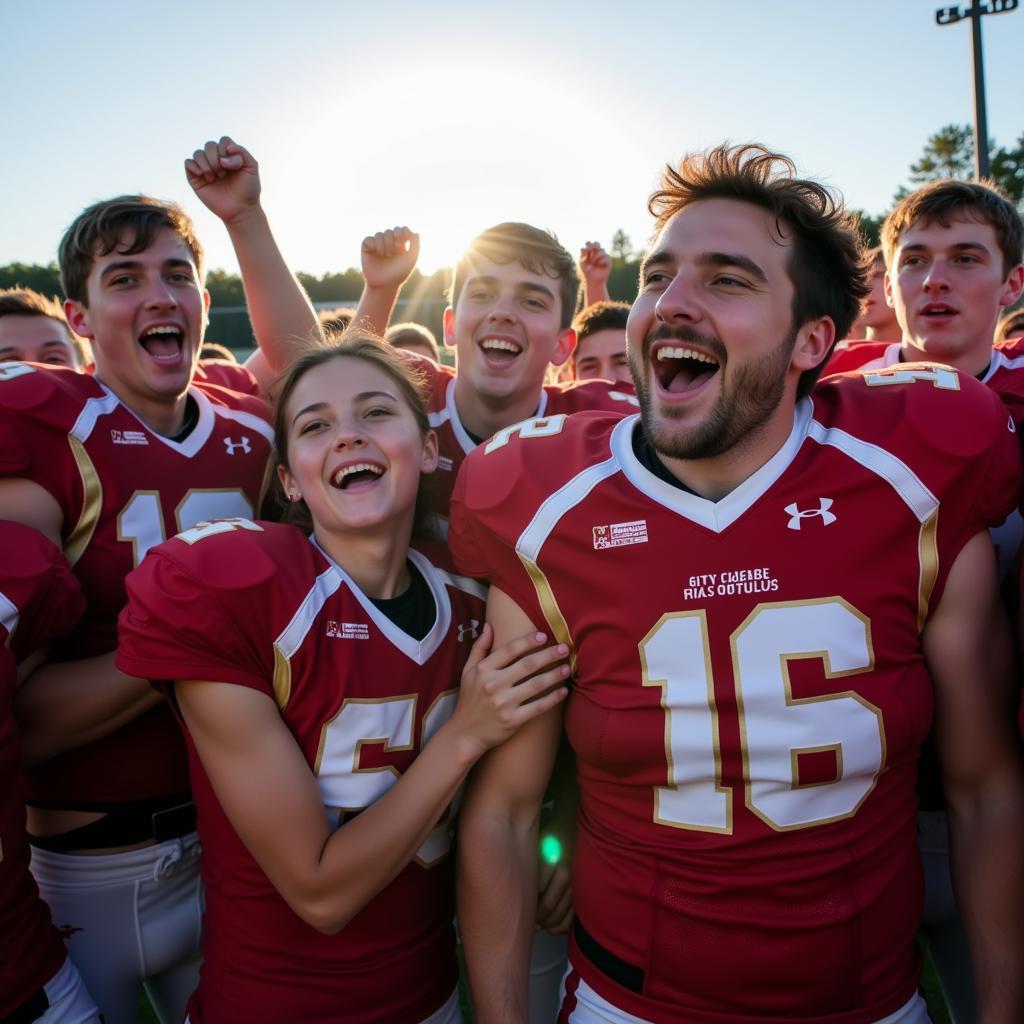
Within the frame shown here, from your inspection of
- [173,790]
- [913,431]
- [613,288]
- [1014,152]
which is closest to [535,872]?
[173,790]

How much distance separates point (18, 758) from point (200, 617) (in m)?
0.50

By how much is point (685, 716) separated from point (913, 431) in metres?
0.71

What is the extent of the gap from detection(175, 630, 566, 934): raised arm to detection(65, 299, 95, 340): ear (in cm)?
124

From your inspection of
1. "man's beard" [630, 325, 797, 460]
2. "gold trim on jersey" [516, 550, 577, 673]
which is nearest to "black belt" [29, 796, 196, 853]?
"gold trim on jersey" [516, 550, 577, 673]

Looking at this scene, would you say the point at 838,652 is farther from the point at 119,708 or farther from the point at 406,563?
the point at 119,708

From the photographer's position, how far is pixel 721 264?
1.72m

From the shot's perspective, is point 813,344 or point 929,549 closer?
point 929,549

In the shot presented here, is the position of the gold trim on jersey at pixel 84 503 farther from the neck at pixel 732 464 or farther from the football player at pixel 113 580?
the neck at pixel 732 464

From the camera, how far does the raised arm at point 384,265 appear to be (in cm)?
281

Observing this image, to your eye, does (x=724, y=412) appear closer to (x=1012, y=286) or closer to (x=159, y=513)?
(x=159, y=513)

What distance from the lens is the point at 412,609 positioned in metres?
1.84

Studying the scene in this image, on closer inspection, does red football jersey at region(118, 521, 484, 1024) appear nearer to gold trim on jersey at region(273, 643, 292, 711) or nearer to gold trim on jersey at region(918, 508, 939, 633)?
gold trim on jersey at region(273, 643, 292, 711)

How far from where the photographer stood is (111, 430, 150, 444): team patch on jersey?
207cm

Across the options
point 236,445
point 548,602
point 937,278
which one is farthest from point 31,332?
point 937,278
